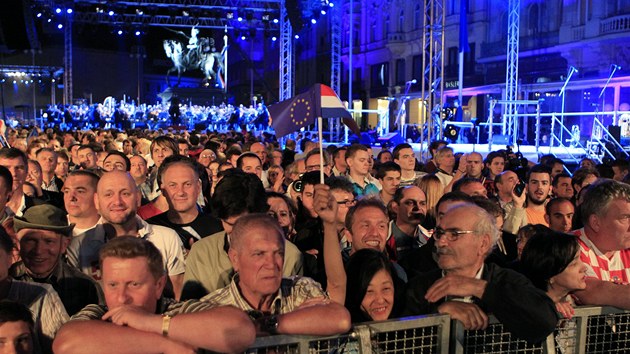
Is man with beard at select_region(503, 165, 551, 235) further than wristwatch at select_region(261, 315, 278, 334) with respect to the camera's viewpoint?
Yes

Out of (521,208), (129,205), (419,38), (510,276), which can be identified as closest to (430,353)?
(510,276)

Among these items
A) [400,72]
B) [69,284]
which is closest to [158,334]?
[69,284]

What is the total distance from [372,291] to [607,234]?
1.60 meters

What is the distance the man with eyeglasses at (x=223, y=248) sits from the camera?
422 cm

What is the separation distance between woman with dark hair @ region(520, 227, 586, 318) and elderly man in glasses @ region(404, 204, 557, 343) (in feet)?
0.66

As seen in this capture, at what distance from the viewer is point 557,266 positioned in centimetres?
369

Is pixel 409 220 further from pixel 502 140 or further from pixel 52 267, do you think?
pixel 502 140

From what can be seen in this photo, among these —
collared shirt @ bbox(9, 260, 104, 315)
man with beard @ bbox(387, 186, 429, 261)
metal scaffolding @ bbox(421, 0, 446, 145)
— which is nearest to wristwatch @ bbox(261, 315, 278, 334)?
collared shirt @ bbox(9, 260, 104, 315)

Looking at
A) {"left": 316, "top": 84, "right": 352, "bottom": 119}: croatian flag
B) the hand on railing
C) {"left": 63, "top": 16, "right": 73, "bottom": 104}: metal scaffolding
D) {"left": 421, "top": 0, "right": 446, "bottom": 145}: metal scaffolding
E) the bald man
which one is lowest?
the hand on railing

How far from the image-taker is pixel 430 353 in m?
3.31

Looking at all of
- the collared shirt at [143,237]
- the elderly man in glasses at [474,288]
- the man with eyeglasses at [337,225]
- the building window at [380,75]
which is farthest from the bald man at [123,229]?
the building window at [380,75]

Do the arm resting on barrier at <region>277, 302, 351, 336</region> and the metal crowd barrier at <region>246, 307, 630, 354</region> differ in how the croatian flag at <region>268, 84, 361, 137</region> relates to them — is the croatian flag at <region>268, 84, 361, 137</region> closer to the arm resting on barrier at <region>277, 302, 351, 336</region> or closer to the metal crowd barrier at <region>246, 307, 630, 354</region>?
the metal crowd barrier at <region>246, 307, 630, 354</region>

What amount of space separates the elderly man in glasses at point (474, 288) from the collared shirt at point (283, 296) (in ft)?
1.87

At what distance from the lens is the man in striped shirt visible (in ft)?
14.5
